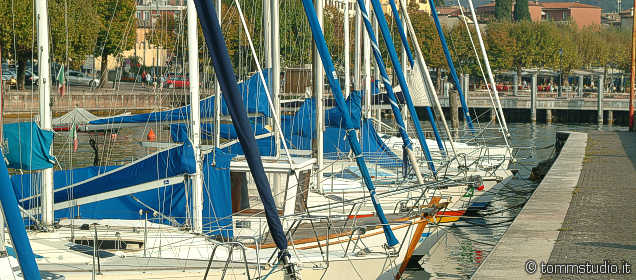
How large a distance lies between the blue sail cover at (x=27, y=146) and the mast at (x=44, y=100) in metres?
0.30

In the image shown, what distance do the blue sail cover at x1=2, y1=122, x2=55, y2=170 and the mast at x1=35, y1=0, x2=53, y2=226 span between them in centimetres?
30

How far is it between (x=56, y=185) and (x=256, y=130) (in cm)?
526

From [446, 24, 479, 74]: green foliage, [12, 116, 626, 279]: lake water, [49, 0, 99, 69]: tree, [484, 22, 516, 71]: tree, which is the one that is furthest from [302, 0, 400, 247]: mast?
[484, 22, 516, 71]: tree

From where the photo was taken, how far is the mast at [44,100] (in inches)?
554

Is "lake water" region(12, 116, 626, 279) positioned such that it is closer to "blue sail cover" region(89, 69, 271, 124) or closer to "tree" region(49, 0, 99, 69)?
"blue sail cover" region(89, 69, 271, 124)

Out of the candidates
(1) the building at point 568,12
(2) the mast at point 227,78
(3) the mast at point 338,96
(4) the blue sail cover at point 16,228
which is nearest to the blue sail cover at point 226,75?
(2) the mast at point 227,78

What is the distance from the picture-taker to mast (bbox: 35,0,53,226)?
1408 centimetres

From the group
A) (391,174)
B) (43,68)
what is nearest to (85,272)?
(43,68)

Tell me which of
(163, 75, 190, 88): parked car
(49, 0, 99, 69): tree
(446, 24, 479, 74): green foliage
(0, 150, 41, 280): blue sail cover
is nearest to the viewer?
(0, 150, 41, 280): blue sail cover

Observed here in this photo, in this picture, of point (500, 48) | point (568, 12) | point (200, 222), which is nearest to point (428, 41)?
point (500, 48)

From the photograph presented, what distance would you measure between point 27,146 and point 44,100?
0.86m

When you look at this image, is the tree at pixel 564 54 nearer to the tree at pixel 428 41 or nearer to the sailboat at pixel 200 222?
the tree at pixel 428 41

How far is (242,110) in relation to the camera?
33.5 feet

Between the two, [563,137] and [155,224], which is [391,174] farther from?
[563,137]
